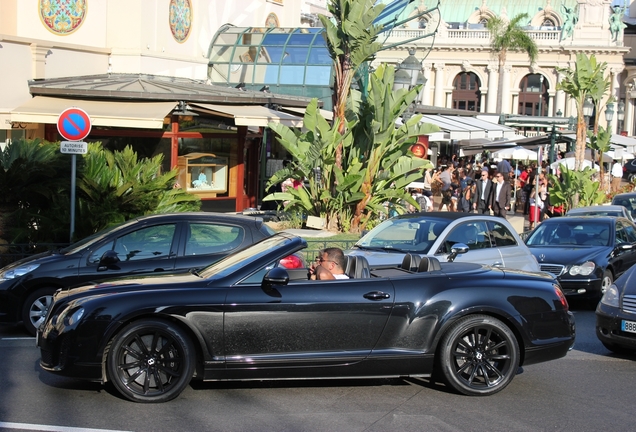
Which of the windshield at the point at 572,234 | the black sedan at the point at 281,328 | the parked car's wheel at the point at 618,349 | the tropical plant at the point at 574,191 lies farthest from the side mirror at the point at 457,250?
the tropical plant at the point at 574,191

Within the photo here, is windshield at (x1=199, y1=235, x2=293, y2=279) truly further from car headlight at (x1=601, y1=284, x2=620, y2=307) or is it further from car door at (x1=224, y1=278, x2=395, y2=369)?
car headlight at (x1=601, y1=284, x2=620, y2=307)

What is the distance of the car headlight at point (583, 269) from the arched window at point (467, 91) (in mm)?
68977

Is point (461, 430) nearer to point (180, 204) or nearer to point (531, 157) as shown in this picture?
point (180, 204)

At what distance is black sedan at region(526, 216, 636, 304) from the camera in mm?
14242

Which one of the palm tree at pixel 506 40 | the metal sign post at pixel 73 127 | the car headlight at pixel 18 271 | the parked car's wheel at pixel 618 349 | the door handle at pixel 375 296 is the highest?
the palm tree at pixel 506 40

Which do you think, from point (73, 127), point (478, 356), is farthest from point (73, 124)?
point (478, 356)

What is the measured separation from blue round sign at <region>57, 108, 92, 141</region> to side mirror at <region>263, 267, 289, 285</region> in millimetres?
7885

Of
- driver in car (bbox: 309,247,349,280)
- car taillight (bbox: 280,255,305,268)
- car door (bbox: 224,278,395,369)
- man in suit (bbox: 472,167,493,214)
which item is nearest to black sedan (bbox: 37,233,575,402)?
car door (bbox: 224,278,395,369)

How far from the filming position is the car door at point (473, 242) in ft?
37.6

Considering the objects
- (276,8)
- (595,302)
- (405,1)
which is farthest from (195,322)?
(276,8)

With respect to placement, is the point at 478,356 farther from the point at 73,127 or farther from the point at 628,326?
the point at 73,127

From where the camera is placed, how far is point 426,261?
26.3 ft

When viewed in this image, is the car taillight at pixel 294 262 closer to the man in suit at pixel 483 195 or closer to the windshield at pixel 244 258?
the windshield at pixel 244 258

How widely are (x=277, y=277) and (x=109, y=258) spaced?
11.7ft
